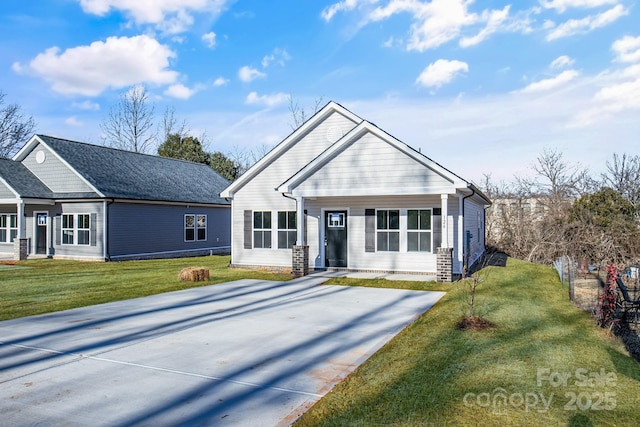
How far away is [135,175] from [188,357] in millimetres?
20535

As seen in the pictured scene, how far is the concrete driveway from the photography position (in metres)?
4.42

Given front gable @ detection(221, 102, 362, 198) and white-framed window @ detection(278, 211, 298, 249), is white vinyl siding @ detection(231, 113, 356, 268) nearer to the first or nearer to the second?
front gable @ detection(221, 102, 362, 198)

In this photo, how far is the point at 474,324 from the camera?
25.1ft

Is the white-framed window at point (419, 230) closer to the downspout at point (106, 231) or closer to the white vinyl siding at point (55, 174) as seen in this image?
the downspout at point (106, 231)

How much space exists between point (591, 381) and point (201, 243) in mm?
23496

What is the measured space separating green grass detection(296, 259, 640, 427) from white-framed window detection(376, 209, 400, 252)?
21.2 feet

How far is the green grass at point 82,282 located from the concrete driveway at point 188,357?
124 cm

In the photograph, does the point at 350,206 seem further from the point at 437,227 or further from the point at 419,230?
the point at 437,227

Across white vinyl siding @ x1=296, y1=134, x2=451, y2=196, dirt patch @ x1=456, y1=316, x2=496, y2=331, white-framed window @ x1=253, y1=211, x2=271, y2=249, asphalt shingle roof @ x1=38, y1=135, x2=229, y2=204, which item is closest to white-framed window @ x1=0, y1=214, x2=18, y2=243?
asphalt shingle roof @ x1=38, y1=135, x2=229, y2=204

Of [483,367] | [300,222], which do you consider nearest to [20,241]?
[300,222]

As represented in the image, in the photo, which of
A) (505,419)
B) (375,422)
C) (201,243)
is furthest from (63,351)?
(201,243)

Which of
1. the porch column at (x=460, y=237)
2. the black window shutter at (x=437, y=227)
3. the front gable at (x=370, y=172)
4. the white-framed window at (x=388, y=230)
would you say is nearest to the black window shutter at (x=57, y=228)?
the front gable at (x=370, y=172)

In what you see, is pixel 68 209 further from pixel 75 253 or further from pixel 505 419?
pixel 505 419

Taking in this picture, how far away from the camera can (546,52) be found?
54.6 feet
